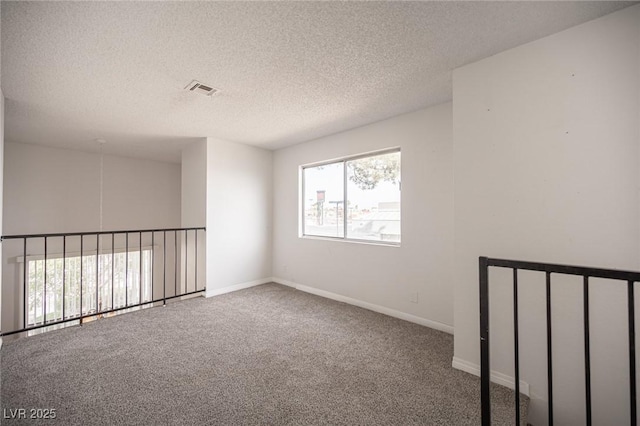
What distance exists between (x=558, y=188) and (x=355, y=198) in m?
2.24

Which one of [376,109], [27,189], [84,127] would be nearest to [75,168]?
[27,189]

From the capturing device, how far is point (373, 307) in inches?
131

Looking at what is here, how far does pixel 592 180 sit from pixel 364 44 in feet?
5.47

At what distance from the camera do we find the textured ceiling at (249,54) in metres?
1.51

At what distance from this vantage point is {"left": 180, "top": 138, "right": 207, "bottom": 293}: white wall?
3951 mm

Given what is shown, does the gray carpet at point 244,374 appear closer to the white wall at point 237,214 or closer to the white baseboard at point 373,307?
the white baseboard at point 373,307

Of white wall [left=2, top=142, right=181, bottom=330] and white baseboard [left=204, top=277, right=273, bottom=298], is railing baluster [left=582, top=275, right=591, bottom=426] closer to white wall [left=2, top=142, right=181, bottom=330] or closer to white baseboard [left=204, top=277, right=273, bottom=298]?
white baseboard [left=204, top=277, right=273, bottom=298]

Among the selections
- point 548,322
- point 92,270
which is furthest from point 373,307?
point 92,270

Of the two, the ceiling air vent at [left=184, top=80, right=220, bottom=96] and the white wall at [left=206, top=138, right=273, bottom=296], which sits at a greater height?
the ceiling air vent at [left=184, top=80, right=220, bottom=96]

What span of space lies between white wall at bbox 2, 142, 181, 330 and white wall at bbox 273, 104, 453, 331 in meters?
3.91

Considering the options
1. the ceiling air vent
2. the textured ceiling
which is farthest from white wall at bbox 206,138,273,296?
the ceiling air vent

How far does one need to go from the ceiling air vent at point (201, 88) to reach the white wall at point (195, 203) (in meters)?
1.59

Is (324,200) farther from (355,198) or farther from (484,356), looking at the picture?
(484,356)

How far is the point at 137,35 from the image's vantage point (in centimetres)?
169
